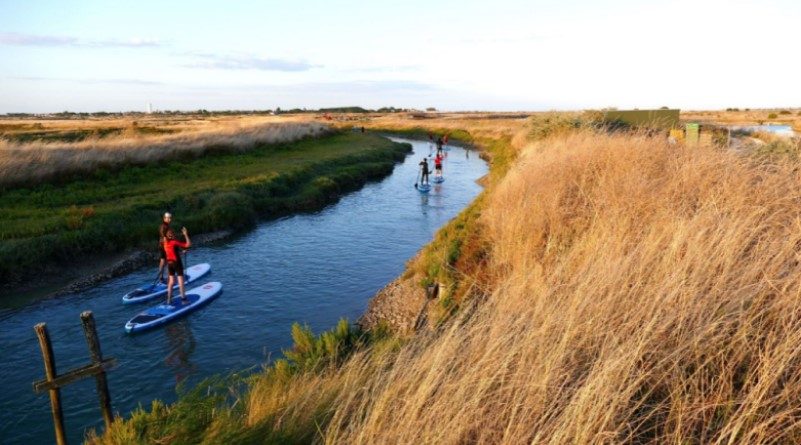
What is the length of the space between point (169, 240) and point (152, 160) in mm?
20696

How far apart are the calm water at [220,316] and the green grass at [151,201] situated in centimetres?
153

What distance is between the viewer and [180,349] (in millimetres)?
12812

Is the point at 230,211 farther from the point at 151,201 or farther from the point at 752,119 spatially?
the point at 752,119

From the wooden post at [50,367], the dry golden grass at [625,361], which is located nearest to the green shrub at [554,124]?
the dry golden grass at [625,361]

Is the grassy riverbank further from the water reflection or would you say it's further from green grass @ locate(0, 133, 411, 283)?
green grass @ locate(0, 133, 411, 283)

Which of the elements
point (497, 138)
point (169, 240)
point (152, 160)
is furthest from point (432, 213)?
point (497, 138)

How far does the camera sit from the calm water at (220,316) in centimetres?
1069

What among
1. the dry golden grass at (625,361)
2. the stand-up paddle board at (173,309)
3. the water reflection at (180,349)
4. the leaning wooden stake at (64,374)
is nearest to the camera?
the dry golden grass at (625,361)

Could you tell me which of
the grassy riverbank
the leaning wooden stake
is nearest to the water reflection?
the leaning wooden stake

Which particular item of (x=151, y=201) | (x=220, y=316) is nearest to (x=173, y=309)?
(x=220, y=316)

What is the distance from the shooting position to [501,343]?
4703 millimetres

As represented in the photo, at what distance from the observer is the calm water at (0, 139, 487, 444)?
10.7 meters

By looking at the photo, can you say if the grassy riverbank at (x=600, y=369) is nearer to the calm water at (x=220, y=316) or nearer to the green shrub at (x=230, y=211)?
the calm water at (x=220, y=316)

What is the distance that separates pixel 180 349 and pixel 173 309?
2.18 meters
